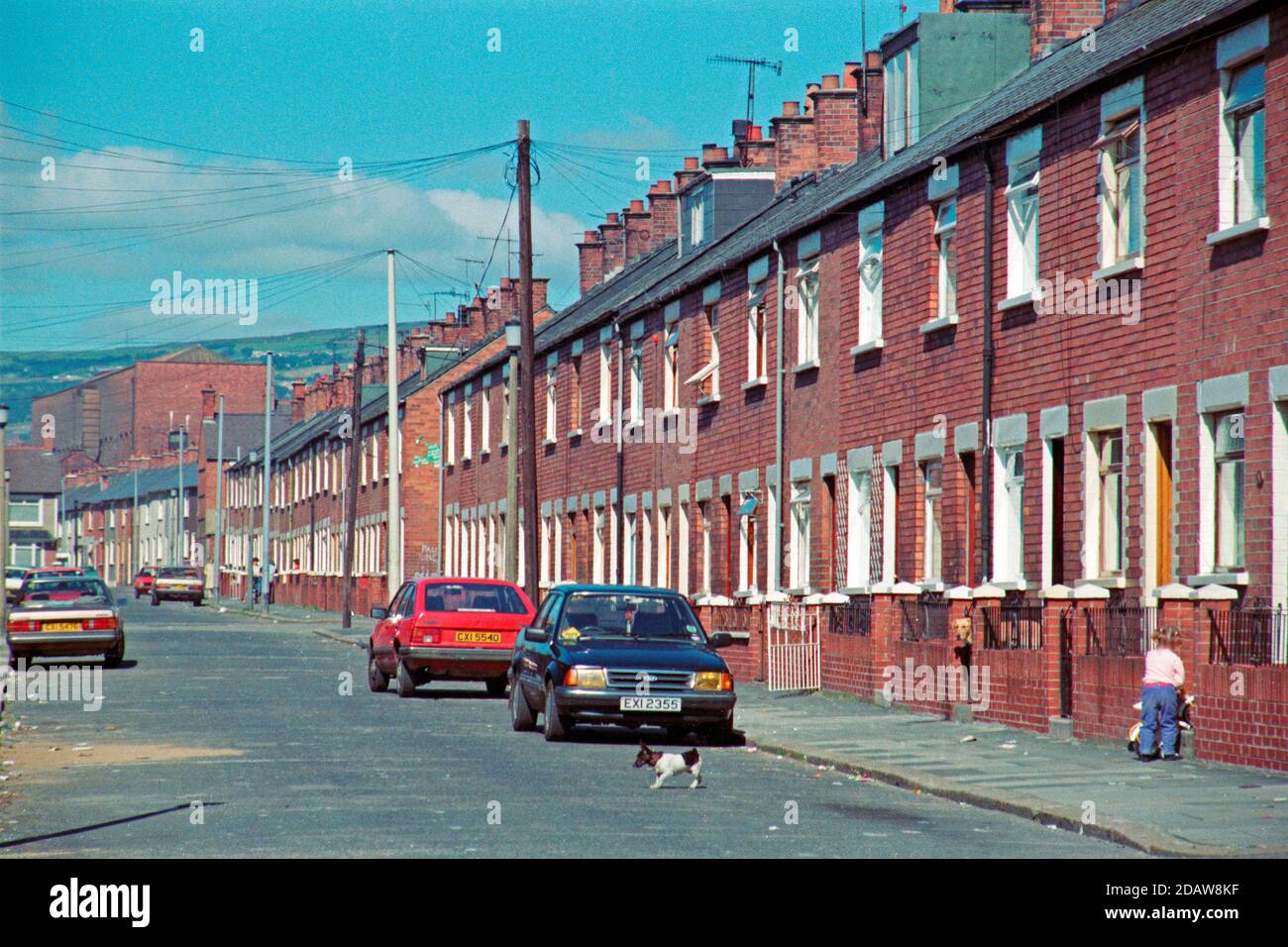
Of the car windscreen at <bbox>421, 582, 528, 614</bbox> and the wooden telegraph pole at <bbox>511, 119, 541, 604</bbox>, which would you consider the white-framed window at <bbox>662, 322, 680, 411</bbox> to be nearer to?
the wooden telegraph pole at <bbox>511, 119, 541, 604</bbox>

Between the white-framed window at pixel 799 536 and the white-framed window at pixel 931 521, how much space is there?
5.32 metres

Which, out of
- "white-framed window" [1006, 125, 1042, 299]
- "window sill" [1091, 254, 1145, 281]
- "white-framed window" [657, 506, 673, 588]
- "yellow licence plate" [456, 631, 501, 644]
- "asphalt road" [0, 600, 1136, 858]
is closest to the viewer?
"asphalt road" [0, 600, 1136, 858]

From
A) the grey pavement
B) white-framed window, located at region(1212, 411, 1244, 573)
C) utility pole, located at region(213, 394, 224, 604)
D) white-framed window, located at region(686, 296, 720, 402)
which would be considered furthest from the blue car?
utility pole, located at region(213, 394, 224, 604)

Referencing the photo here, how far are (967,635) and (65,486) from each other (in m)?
172

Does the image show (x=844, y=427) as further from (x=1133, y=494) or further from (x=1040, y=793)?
(x=1040, y=793)

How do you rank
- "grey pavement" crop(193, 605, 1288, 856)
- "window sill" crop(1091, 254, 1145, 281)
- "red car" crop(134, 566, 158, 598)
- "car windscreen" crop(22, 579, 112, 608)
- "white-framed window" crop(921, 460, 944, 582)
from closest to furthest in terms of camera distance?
"grey pavement" crop(193, 605, 1288, 856) → "window sill" crop(1091, 254, 1145, 281) → "white-framed window" crop(921, 460, 944, 582) → "car windscreen" crop(22, 579, 112, 608) → "red car" crop(134, 566, 158, 598)

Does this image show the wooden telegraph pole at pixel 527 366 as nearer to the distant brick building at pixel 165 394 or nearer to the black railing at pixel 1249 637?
the black railing at pixel 1249 637

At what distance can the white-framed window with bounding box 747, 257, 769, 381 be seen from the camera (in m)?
35.4

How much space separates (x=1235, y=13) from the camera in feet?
63.4

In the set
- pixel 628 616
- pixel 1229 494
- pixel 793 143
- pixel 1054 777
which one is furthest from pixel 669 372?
pixel 1054 777

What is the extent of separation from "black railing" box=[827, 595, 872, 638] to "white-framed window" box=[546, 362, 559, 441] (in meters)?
21.2

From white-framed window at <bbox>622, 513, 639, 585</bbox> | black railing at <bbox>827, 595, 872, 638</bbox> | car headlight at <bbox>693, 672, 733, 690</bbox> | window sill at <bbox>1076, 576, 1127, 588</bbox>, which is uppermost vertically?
white-framed window at <bbox>622, 513, 639, 585</bbox>

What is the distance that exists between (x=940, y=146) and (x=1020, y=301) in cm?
480

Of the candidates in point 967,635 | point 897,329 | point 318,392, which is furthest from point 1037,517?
point 318,392
